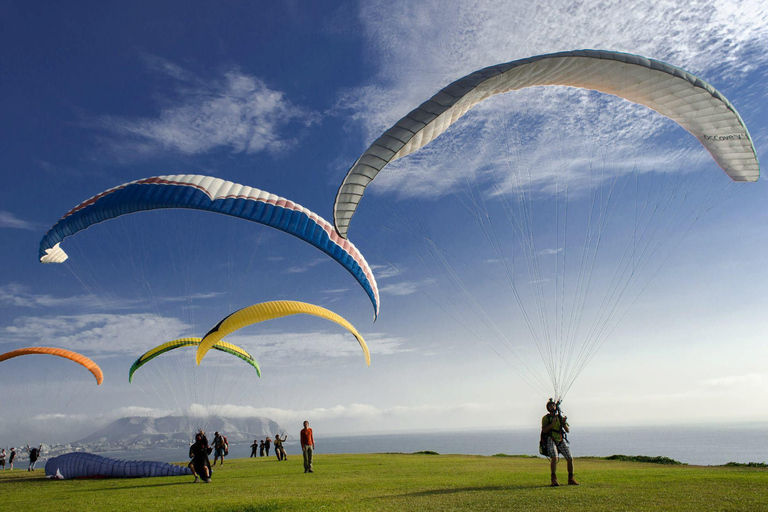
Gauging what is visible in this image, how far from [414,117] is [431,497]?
6944 millimetres

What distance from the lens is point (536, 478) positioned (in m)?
9.78

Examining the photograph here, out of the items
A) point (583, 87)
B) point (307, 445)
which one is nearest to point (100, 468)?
point (307, 445)

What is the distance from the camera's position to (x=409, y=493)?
323 inches

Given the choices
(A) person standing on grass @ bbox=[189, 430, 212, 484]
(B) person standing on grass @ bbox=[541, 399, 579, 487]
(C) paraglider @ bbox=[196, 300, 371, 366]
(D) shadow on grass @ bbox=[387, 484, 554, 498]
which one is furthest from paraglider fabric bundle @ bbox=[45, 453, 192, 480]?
(B) person standing on grass @ bbox=[541, 399, 579, 487]

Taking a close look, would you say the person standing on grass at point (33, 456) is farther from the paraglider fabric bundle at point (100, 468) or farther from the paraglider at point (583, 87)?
the paraglider at point (583, 87)

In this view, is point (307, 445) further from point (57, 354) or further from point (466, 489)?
point (57, 354)

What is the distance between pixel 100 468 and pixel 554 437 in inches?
485

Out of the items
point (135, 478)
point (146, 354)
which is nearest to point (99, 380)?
point (146, 354)

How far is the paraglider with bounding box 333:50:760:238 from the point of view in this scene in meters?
9.30

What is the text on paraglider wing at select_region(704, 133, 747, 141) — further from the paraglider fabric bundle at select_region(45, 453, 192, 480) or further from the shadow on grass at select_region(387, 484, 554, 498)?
the paraglider fabric bundle at select_region(45, 453, 192, 480)

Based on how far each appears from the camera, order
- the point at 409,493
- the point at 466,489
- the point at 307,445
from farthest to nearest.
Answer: the point at 307,445, the point at 466,489, the point at 409,493

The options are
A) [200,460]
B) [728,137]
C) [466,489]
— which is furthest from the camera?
[200,460]

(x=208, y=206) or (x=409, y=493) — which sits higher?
(x=208, y=206)

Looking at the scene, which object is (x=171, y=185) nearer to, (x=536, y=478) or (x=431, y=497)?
(x=431, y=497)
